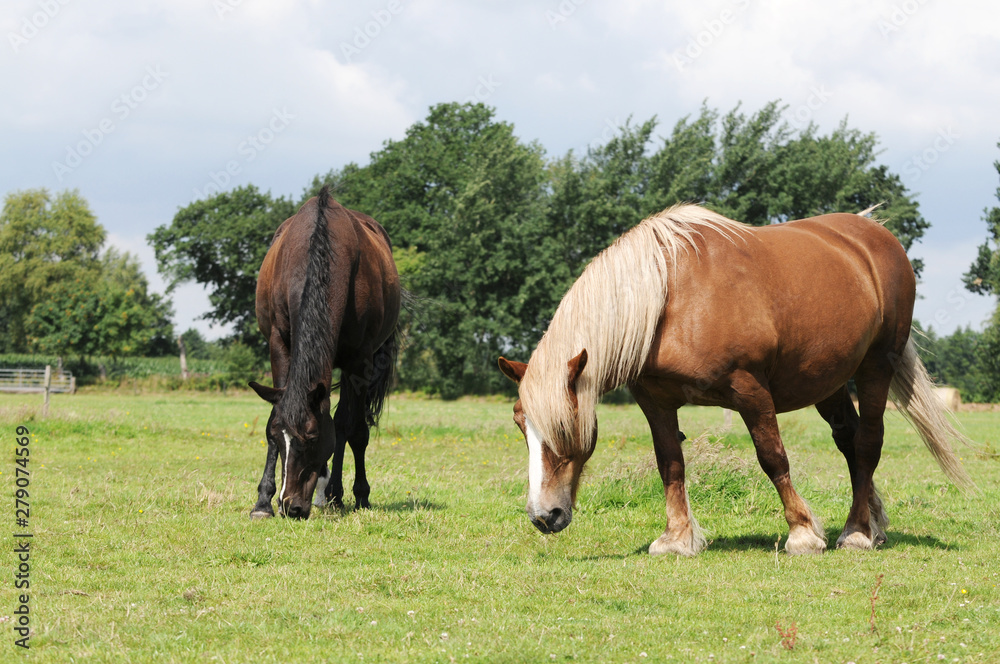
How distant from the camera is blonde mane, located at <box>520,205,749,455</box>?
4797mm

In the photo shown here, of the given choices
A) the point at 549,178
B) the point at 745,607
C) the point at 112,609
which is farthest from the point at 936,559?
the point at 549,178

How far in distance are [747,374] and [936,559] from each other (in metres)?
1.78

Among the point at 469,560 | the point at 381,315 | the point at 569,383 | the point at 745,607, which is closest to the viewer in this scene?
the point at 745,607

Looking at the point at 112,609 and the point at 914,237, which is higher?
the point at 914,237

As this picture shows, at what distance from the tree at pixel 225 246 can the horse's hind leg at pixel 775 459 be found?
45.8 meters

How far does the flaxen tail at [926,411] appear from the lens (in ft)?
20.8

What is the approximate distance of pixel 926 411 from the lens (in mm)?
6383

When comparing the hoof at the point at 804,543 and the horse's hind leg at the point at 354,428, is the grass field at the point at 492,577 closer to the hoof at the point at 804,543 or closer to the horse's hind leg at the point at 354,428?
the hoof at the point at 804,543

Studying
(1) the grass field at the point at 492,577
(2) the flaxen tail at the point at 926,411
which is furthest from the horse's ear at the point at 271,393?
(2) the flaxen tail at the point at 926,411

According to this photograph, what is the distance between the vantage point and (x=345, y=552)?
17.7 feet

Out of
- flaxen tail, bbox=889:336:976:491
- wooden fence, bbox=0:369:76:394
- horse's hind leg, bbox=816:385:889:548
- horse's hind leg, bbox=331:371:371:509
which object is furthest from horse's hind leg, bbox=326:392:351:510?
wooden fence, bbox=0:369:76:394

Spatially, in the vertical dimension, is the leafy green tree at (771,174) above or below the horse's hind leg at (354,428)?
above

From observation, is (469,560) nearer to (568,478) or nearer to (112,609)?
(568,478)

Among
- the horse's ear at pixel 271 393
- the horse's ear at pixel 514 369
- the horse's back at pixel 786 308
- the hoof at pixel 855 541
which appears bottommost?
the hoof at pixel 855 541
